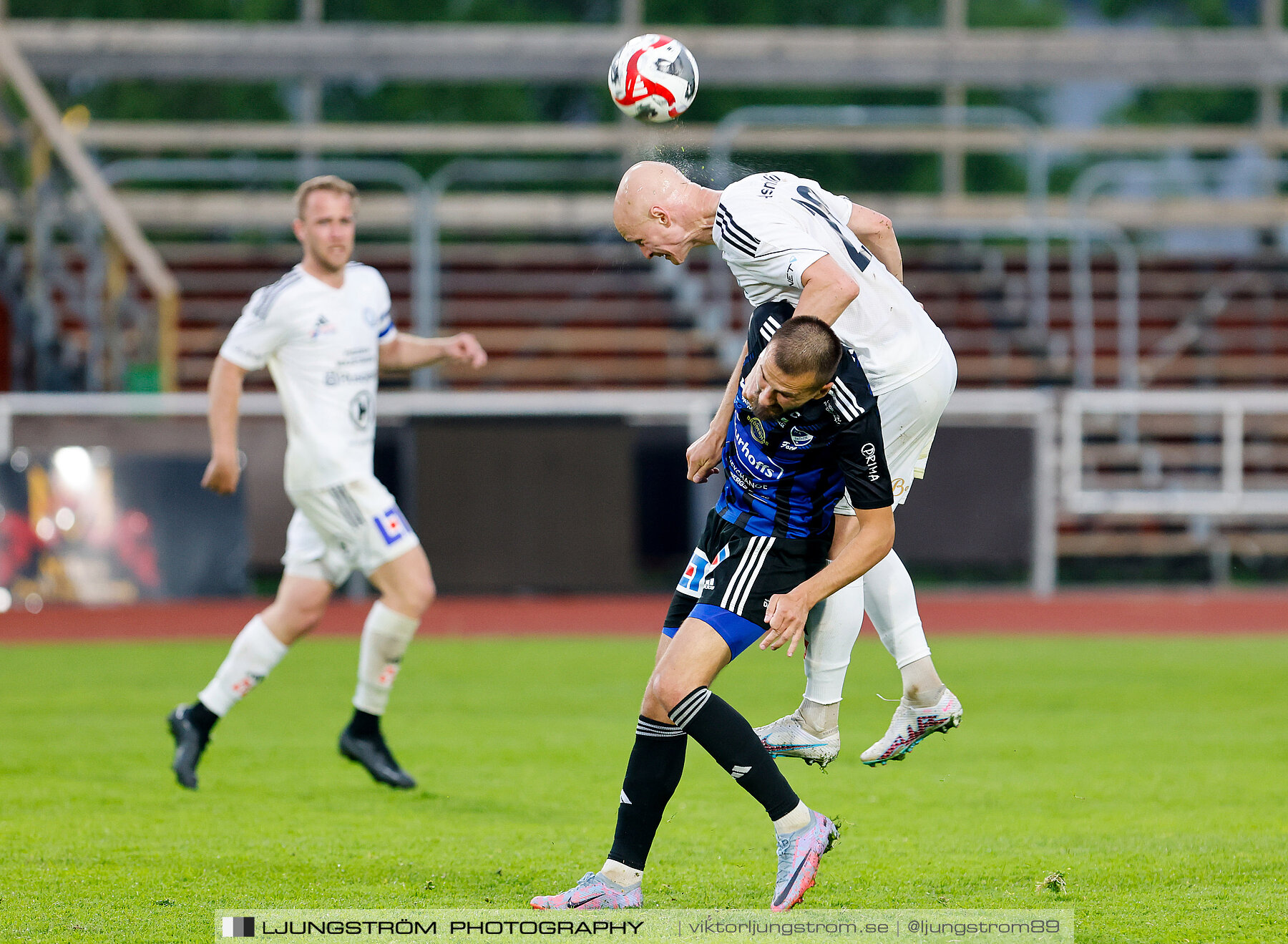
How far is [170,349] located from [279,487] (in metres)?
3.23

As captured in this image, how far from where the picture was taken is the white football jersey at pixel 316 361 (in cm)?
662

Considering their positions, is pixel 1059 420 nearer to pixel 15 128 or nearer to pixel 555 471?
pixel 555 471

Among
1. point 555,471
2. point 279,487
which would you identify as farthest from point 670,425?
point 279,487

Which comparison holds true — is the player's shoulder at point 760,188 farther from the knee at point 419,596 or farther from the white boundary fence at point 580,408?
the white boundary fence at point 580,408

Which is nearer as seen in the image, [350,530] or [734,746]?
[734,746]

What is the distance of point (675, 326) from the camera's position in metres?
19.0

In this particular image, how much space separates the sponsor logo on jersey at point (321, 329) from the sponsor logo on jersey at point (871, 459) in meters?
2.99

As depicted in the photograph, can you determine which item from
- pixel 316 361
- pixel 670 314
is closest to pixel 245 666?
pixel 316 361

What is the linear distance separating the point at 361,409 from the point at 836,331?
8.44 ft

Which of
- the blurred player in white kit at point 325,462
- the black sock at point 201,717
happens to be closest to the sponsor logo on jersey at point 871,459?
the blurred player in white kit at point 325,462

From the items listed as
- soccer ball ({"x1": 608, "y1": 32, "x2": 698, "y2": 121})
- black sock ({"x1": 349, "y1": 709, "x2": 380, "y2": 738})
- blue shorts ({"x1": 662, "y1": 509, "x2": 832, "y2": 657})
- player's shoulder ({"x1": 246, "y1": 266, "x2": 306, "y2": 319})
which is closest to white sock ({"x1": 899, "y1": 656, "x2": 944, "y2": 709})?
blue shorts ({"x1": 662, "y1": 509, "x2": 832, "y2": 657})

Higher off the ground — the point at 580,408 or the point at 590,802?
the point at 580,408

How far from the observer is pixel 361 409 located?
267 inches

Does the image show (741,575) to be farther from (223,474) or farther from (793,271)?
(223,474)
